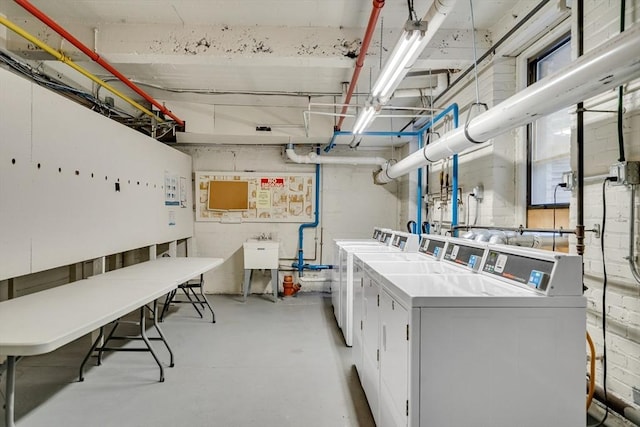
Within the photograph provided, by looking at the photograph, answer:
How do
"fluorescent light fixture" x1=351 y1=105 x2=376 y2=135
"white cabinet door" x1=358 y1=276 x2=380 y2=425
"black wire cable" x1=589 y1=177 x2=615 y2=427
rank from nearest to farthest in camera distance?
"black wire cable" x1=589 y1=177 x2=615 y2=427, "white cabinet door" x1=358 y1=276 x2=380 y2=425, "fluorescent light fixture" x1=351 y1=105 x2=376 y2=135

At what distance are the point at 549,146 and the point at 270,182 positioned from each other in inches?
152

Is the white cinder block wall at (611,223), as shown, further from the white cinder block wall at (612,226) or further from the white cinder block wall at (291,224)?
the white cinder block wall at (291,224)

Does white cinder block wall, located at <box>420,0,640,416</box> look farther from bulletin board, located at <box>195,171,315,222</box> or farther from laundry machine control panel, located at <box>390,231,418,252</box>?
bulletin board, located at <box>195,171,315,222</box>

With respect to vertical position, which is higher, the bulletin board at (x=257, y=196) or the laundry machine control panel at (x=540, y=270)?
the bulletin board at (x=257, y=196)

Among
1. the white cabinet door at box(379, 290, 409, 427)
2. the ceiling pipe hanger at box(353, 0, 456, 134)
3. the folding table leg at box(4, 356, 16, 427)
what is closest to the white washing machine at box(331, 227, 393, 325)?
the ceiling pipe hanger at box(353, 0, 456, 134)

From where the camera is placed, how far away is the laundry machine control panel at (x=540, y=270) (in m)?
1.31

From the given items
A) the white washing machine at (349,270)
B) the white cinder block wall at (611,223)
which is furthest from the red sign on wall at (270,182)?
the white cinder block wall at (611,223)

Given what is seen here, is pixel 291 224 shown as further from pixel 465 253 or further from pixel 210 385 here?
pixel 465 253

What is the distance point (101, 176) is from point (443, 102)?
361 centimetres

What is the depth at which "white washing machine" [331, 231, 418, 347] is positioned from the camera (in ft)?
10.2

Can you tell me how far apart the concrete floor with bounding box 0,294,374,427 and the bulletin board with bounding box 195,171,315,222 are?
7.01ft

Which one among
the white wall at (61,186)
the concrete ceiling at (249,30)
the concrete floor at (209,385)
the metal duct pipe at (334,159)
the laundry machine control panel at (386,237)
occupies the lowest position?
the concrete floor at (209,385)

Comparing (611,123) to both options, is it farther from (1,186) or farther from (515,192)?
(1,186)

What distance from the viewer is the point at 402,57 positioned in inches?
75.5
